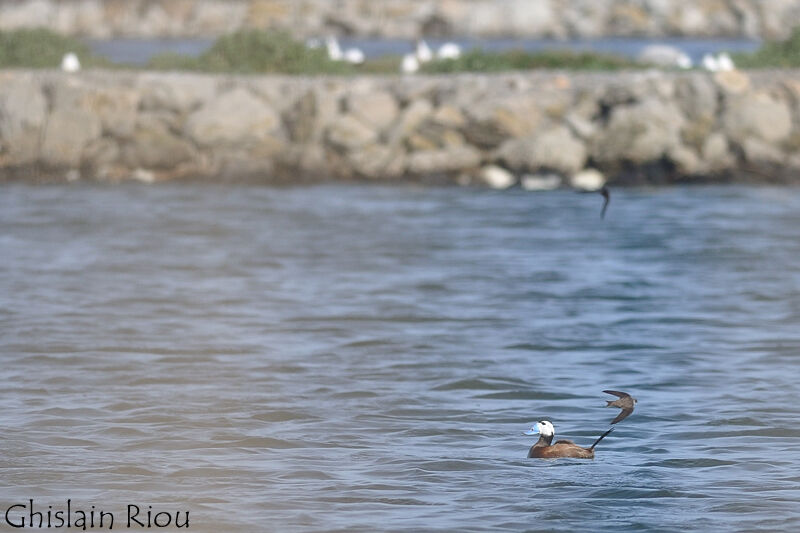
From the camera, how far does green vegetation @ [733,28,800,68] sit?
27.2 metres

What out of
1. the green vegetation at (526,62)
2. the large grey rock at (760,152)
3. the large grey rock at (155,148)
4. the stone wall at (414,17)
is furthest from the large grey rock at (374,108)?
the stone wall at (414,17)

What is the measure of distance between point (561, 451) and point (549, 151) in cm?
1446

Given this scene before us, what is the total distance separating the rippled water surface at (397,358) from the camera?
8.94m

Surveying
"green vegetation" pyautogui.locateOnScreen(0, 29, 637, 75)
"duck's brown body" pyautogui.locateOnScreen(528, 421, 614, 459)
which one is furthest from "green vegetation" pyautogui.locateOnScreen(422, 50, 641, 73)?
"duck's brown body" pyautogui.locateOnScreen(528, 421, 614, 459)

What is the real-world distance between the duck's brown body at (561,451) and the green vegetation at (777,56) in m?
18.7

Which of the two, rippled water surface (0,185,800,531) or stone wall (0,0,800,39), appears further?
stone wall (0,0,800,39)

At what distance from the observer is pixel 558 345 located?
44.3 feet

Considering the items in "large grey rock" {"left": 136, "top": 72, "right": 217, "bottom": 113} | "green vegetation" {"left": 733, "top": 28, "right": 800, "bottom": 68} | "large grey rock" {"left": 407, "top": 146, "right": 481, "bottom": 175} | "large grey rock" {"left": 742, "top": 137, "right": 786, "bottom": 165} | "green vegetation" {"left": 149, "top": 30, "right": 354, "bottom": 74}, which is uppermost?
"green vegetation" {"left": 733, "top": 28, "right": 800, "bottom": 68}

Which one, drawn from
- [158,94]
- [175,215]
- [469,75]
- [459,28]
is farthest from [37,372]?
[459,28]

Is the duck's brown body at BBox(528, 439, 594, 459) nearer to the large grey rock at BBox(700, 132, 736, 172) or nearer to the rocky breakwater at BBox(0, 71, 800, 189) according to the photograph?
the rocky breakwater at BBox(0, 71, 800, 189)

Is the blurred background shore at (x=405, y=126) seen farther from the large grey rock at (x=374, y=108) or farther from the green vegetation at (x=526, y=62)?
the green vegetation at (x=526, y=62)

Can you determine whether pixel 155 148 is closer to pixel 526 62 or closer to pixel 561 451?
pixel 526 62

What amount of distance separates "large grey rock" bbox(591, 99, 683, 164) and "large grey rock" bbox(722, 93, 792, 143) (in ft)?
2.77

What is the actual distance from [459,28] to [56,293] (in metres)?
52.6
